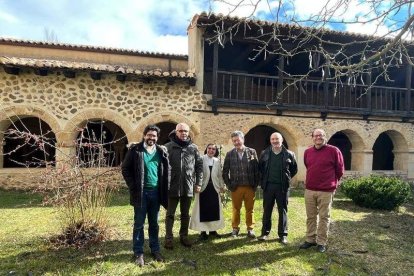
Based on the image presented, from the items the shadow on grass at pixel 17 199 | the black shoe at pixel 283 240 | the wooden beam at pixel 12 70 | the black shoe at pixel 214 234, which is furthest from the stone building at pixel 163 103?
the black shoe at pixel 283 240

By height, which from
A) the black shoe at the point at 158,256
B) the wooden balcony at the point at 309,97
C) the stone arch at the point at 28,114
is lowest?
the black shoe at the point at 158,256

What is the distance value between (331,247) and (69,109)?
24.4 feet

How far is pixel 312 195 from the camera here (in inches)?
175

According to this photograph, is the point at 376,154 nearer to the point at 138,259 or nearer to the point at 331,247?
the point at 331,247

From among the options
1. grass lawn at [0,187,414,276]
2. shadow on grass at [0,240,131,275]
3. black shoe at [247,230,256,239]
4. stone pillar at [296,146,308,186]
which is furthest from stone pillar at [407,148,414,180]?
shadow on grass at [0,240,131,275]

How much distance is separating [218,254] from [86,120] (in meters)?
6.32

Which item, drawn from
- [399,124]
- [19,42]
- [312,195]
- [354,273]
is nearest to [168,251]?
[312,195]

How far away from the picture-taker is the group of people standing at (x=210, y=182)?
3822mm

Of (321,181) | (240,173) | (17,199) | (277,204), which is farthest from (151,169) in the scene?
(17,199)

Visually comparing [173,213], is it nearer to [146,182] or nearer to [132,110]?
[146,182]

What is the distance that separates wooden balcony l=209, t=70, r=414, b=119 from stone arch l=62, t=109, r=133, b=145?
2.70 metres

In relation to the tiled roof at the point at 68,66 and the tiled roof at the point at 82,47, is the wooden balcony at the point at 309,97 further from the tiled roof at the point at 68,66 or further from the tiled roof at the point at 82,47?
the tiled roof at the point at 82,47

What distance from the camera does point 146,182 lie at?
3.81 meters

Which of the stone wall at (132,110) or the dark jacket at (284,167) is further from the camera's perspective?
the stone wall at (132,110)
